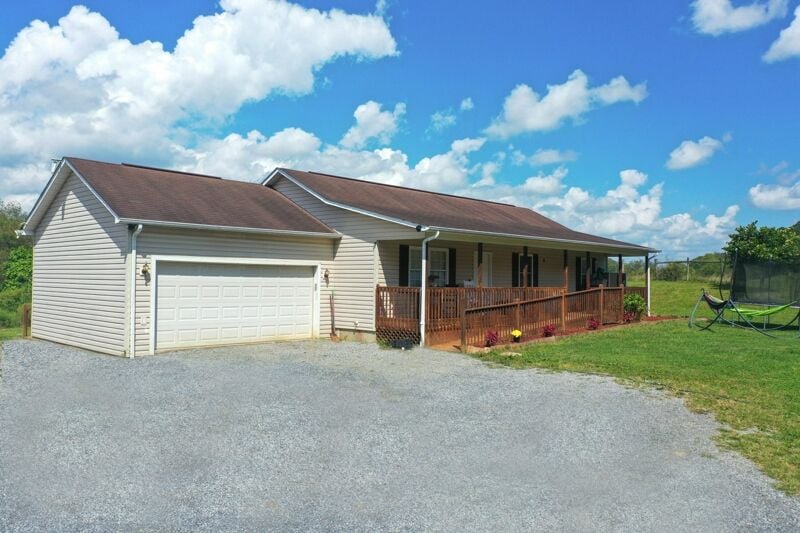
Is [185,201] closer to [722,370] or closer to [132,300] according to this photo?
[132,300]

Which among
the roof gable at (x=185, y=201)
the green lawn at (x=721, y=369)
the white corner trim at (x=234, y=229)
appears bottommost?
the green lawn at (x=721, y=369)

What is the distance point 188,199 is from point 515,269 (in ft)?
35.7

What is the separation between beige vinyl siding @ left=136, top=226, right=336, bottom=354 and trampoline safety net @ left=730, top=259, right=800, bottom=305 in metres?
12.8

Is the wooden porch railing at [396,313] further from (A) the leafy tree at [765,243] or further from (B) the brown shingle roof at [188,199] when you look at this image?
(A) the leafy tree at [765,243]

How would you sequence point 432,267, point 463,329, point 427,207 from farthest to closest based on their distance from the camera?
point 427,207
point 432,267
point 463,329

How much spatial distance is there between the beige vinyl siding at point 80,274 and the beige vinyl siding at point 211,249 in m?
0.34

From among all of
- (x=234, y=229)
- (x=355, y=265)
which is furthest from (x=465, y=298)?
(x=234, y=229)

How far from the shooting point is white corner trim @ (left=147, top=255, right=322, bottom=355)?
1266 centimetres

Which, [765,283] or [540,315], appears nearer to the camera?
[540,315]

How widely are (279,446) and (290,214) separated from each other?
1041 cm

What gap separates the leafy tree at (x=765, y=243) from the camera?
28.3 m

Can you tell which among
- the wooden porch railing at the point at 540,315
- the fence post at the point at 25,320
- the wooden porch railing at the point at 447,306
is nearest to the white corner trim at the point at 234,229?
the wooden porch railing at the point at 447,306

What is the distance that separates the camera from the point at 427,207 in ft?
64.9

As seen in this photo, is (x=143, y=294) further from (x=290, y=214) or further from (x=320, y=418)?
(x=320, y=418)
